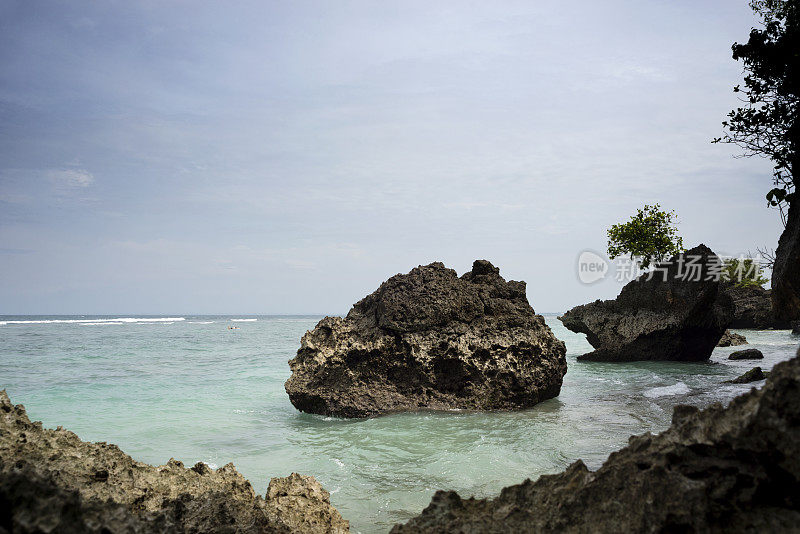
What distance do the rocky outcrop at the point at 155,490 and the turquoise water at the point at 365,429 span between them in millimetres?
800

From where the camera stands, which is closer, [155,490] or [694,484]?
[694,484]

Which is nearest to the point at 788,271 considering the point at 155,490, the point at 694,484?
the point at 694,484

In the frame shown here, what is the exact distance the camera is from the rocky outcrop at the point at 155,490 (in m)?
2.80

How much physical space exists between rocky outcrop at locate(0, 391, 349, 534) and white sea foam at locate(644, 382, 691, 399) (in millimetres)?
8521

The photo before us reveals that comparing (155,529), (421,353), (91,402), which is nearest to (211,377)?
(91,402)

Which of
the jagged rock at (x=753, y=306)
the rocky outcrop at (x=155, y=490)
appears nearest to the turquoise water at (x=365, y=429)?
the rocky outcrop at (x=155, y=490)

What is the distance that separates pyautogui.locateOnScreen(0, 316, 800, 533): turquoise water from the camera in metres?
5.44

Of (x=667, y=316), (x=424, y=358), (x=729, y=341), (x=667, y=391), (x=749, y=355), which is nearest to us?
(x=424, y=358)

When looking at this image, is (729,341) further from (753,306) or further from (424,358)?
(424,358)

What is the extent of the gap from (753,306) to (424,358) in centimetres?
3319

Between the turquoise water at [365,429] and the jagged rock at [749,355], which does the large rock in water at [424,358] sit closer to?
the turquoise water at [365,429]

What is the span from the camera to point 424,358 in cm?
855

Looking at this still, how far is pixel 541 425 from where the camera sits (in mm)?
7637

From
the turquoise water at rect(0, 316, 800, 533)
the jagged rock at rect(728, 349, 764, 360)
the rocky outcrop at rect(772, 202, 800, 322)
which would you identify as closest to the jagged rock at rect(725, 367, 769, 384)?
the turquoise water at rect(0, 316, 800, 533)
